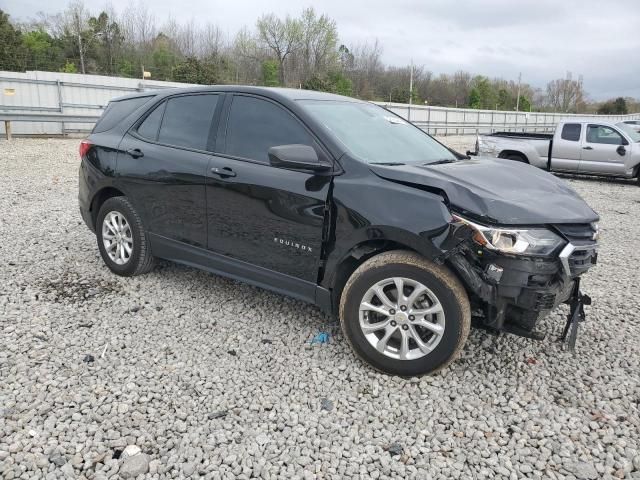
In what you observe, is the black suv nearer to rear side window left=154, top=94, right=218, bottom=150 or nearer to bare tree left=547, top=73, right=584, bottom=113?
rear side window left=154, top=94, right=218, bottom=150

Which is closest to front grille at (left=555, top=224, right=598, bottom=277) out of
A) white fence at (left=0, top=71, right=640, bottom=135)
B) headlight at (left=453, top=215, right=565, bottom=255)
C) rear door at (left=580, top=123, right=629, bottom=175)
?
headlight at (left=453, top=215, right=565, bottom=255)

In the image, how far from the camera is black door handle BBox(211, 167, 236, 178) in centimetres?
371

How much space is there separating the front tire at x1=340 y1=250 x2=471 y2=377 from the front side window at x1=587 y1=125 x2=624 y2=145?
11.8 m

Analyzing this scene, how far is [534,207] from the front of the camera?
2.95m

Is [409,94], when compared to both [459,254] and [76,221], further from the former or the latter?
[459,254]

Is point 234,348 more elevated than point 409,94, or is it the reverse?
point 409,94

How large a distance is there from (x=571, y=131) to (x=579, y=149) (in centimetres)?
57

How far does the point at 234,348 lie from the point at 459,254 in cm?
167

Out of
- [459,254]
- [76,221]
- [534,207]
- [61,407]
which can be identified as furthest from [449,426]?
[76,221]

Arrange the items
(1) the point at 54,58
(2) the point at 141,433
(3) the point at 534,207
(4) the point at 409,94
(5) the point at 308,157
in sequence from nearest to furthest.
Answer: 1. (2) the point at 141,433
2. (3) the point at 534,207
3. (5) the point at 308,157
4. (1) the point at 54,58
5. (4) the point at 409,94

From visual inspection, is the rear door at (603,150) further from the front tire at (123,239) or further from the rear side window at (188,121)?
the front tire at (123,239)

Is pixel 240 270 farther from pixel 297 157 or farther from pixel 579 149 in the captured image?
pixel 579 149

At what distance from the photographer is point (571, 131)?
12961 mm

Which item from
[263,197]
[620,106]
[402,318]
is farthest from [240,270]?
[620,106]
